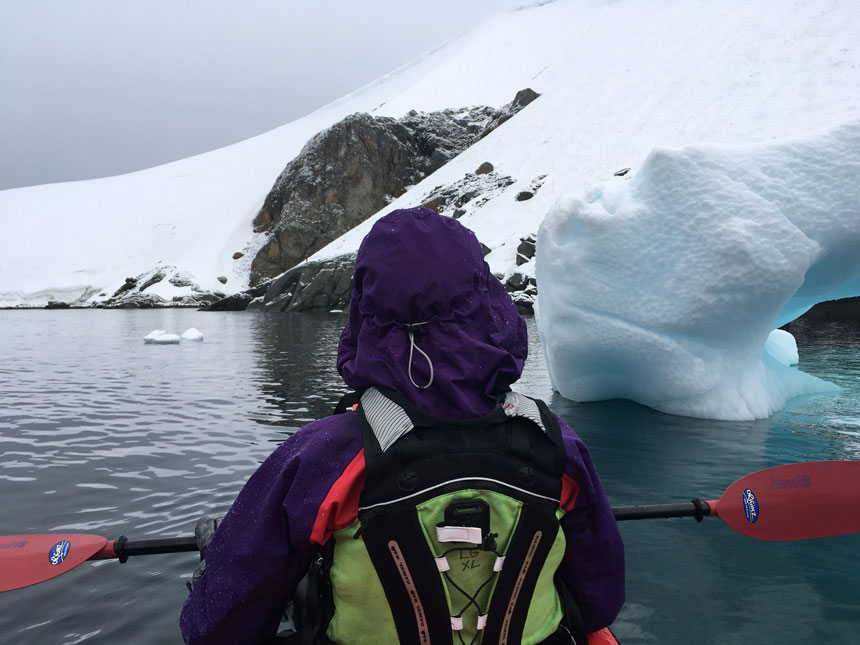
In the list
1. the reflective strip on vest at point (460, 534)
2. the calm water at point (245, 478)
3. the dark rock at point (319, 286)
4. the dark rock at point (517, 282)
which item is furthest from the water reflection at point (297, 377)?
the dark rock at point (319, 286)

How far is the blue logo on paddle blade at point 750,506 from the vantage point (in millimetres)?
2898

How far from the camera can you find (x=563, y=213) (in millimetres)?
7379

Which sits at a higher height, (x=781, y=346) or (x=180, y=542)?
(x=180, y=542)

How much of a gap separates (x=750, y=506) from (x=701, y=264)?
404 centimetres

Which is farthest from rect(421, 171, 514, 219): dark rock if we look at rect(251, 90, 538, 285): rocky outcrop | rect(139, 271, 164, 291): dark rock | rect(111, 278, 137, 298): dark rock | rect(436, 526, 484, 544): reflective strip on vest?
rect(436, 526, 484, 544): reflective strip on vest

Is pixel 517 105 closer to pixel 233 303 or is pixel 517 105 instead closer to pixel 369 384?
pixel 233 303

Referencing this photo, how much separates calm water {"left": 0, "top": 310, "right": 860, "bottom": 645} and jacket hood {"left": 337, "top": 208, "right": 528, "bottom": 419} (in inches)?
76.1

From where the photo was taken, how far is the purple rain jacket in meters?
1.42

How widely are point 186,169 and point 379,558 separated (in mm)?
86083

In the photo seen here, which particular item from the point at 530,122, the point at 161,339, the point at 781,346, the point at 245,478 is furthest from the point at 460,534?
the point at 530,122

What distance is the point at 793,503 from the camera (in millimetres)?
2977

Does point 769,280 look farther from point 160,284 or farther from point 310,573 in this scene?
point 160,284

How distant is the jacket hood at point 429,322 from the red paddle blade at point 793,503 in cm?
205

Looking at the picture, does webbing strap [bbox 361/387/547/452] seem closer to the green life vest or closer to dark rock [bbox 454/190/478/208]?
the green life vest
